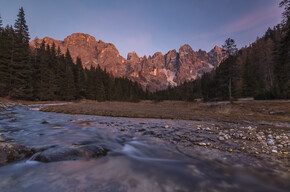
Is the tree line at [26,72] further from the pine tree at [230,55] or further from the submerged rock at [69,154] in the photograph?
the pine tree at [230,55]

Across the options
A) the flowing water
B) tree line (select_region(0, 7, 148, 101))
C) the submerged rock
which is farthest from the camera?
tree line (select_region(0, 7, 148, 101))

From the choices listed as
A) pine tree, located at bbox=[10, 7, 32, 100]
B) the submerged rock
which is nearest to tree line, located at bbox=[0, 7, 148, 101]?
pine tree, located at bbox=[10, 7, 32, 100]

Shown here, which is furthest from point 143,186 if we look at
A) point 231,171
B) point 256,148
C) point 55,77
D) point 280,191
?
point 55,77

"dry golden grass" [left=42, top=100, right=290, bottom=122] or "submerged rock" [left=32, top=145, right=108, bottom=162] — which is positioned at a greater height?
"submerged rock" [left=32, top=145, right=108, bottom=162]

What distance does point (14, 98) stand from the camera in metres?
26.4

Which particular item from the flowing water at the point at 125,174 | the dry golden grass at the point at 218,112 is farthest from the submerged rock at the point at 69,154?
the dry golden grass at the point at 218,112

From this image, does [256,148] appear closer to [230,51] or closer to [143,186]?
[143,186]

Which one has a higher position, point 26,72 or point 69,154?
point 26,72

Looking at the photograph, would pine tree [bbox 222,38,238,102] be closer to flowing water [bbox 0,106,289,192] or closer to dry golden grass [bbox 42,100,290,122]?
dry golden grass [bbox 42,100,290,122]

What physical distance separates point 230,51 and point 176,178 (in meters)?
38.2

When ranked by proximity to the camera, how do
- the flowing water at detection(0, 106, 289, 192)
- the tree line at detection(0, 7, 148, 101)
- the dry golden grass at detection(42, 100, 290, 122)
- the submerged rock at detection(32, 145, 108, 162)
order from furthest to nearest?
the tree line at detection(0, 7, 148, 101) < the dry golden grass at detection(42, 100, 290, 122) < the submerged rock at detection(32, 145, 108, 162) < the flowing water at detection(0, 106, 289, 192)

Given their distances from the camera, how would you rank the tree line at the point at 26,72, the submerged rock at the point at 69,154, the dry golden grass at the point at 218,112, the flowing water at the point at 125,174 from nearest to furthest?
the flowing water at the point at 125,174 → the submerged rock at the point at 69,154 → the dry golden grass at the point at 218,112 → the tree line at the point at 26,72

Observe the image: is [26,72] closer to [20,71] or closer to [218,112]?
[20,71]

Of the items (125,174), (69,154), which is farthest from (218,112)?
(69,154)
